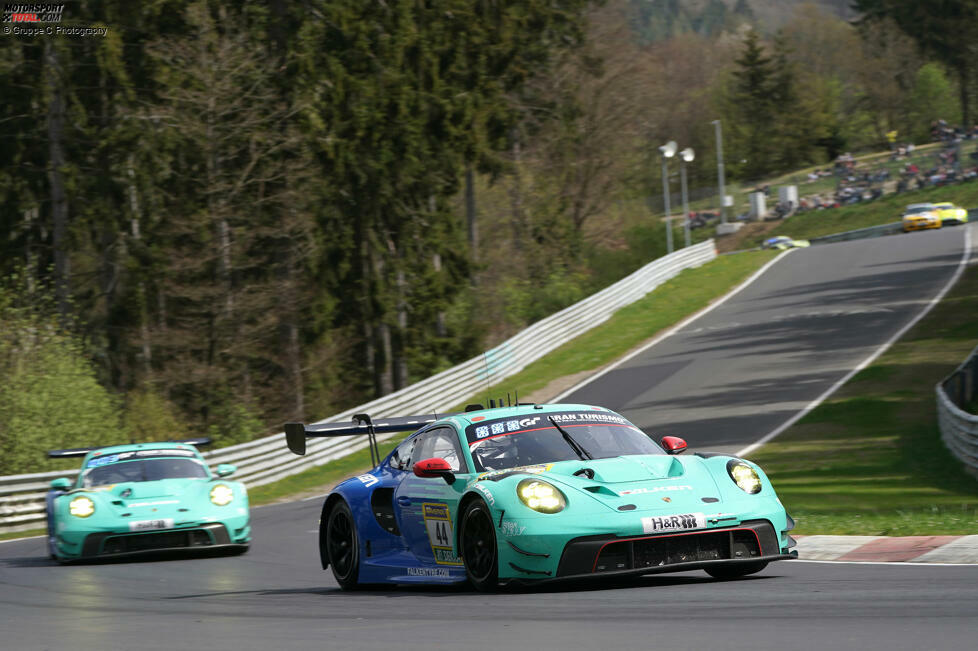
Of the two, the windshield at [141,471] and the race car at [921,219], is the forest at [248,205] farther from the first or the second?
the race car at [921,219]

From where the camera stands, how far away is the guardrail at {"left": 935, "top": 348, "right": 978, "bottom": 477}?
18.2m

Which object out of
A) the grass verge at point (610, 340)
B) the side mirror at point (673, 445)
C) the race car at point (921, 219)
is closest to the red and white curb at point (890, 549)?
the side mirror at point (673, 445)

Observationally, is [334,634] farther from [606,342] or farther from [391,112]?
[391,112]

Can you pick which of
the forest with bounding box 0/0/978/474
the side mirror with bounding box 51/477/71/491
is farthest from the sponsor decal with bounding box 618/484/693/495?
→ the forest with bounding box 0/0/978/474

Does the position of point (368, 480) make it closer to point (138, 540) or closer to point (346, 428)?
point (346, 428)

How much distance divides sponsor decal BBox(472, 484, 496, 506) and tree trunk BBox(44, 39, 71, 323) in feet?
99.3

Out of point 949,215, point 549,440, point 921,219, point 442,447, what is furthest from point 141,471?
point 949,215

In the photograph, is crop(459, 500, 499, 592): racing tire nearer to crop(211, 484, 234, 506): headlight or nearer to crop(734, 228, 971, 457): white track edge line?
crop(211, 484, 234, 506): headlight

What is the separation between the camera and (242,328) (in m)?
38.2

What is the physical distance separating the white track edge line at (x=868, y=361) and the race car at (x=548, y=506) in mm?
12595

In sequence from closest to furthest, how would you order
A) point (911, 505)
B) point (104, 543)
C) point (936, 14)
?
point (104, 543) → point (911, 505) → point (936, 14)

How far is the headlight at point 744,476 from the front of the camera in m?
8.30

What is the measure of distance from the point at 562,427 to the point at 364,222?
107ft

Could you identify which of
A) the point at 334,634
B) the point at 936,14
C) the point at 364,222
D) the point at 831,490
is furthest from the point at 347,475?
the point at 936,14
